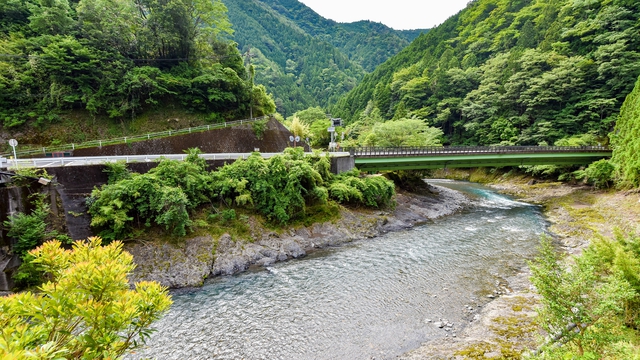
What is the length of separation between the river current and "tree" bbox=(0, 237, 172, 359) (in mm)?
4835

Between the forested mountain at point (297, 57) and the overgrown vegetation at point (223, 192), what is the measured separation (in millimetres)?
68912

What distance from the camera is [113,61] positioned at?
24.2 m

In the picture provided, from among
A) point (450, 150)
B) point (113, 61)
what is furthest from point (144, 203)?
point (450, 150)

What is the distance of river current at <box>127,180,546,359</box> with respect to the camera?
9.68 metres

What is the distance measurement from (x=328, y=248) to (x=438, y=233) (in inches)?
360

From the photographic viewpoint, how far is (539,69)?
147 ft

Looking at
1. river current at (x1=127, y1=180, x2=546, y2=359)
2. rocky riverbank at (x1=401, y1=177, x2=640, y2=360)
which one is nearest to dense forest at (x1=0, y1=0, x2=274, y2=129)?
river current at (x1=127, y1=180, x2=546, y2=359)

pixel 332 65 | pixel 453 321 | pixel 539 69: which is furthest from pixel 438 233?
pixel 332 65

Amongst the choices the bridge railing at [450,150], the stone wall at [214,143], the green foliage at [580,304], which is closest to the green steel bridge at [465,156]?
the bridge railing at [450,150]

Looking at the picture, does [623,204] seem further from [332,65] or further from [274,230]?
[332,65]

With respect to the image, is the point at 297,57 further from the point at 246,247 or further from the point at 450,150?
the point at 246,247

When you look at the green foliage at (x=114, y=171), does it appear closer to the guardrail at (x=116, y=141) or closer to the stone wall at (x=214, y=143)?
the stone wall at (x=214, y=143)

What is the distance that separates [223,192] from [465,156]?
86.8 feet

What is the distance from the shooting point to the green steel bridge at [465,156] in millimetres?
28828
